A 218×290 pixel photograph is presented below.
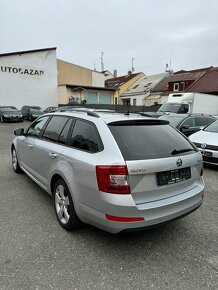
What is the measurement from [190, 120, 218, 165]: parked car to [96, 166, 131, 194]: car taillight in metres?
4.61

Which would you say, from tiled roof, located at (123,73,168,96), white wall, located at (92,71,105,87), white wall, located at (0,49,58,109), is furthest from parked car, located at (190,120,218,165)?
white wall, located at (92,71,105,87)

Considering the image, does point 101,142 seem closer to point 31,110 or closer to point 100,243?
point 100,243

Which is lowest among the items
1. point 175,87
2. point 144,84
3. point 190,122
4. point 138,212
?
point 138,212

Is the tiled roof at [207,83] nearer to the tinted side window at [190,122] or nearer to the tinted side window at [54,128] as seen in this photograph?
the tinted side window at [190,122]

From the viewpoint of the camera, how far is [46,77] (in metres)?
30.4

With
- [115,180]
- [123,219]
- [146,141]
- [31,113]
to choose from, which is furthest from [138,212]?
[31,113]

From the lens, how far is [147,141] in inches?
117

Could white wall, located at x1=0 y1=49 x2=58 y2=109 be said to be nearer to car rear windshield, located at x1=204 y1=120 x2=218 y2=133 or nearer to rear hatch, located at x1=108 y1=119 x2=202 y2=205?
car rear windshield, located at x1=204 y1=120 x2=218 y2=133

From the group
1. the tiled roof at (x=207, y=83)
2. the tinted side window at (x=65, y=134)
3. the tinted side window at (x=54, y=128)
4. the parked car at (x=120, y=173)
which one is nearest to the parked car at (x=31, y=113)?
the tinted side window at (x=54, y=128)

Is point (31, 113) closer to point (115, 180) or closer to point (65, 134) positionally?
point (65, 134)

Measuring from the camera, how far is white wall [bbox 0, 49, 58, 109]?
27953mm

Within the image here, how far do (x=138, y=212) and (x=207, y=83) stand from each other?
1267 inches

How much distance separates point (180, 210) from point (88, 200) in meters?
1.09

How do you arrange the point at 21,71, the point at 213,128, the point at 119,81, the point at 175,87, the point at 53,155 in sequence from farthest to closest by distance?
the point at 119,81, the point at 175,87, the point at 21,71, the point at 213,128, the point at 53,155
